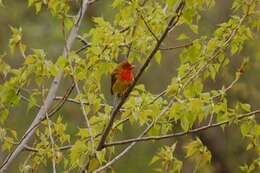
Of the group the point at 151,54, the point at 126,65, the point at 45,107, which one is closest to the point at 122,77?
the point at 126,65

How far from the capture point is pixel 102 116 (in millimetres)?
4688

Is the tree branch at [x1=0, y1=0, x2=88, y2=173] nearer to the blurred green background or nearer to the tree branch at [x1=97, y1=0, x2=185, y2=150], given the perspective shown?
the tree branch at [x1=97, y1=0, x2=185, y2=150]

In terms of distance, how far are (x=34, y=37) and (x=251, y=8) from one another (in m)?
7.17

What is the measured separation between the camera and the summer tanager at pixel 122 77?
4730mm

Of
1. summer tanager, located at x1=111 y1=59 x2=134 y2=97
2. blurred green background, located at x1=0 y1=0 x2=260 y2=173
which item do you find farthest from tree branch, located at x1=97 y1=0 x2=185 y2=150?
blurred green background, located at x1=0 y1=0 x2=260 y2=173

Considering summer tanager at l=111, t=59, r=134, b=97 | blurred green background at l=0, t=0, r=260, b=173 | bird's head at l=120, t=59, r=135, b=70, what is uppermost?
bird's head at l=120, t=59, r=135, b=70

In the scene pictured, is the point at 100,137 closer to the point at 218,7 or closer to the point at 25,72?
the point at 25,72

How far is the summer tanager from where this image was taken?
4.73 meters

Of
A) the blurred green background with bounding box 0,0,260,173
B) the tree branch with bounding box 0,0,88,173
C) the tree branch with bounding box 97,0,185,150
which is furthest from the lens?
the blurred green background with bounding box 0,0,260,173

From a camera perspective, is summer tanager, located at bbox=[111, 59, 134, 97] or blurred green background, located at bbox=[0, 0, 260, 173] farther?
blurred green background, located at bbox=[0, 0, 260, 173]

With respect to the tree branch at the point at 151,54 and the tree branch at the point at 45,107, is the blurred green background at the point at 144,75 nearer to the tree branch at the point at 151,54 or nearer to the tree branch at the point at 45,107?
the tree branch at the point at 45,107

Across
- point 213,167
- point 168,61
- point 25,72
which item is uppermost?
point 25,72

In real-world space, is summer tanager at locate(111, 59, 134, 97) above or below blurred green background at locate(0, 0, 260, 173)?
above

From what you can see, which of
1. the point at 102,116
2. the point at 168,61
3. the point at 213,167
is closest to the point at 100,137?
the point at 102,116
